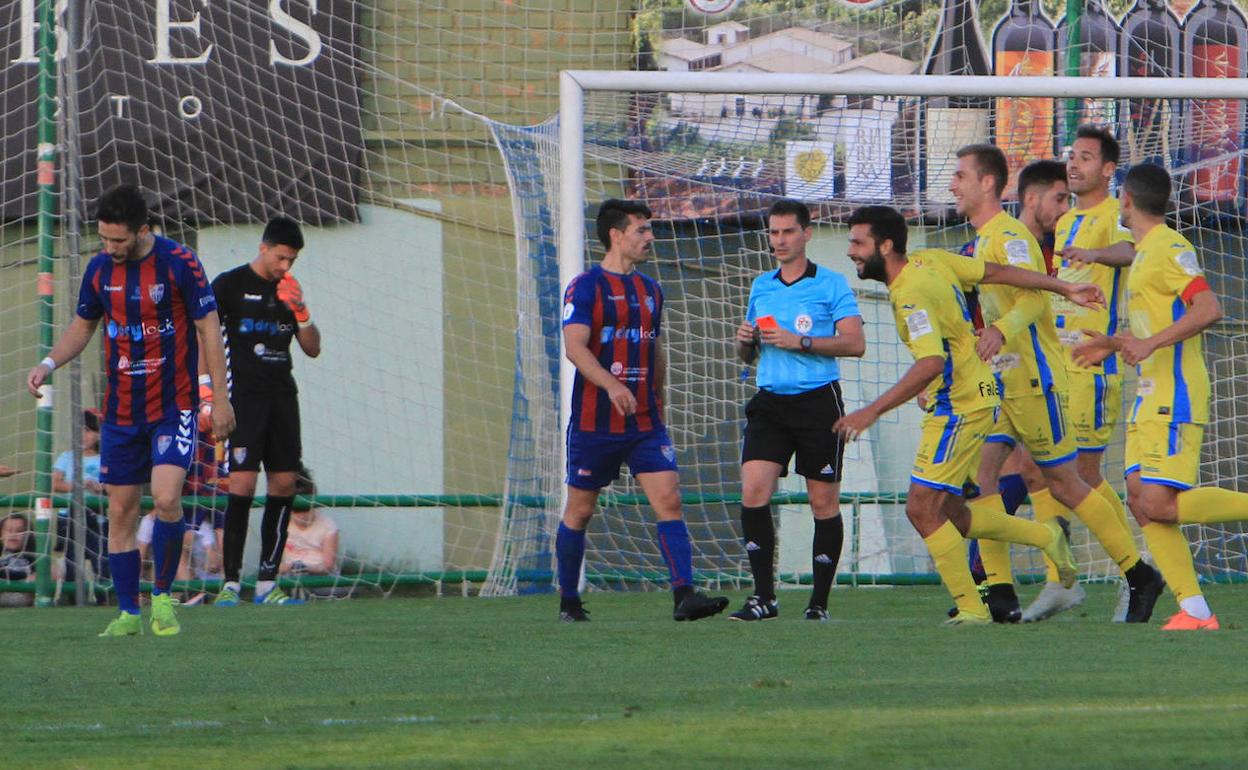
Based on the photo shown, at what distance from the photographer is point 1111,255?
7750mm

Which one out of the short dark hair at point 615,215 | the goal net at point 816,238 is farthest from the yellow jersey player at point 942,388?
the goal net at point 816,238

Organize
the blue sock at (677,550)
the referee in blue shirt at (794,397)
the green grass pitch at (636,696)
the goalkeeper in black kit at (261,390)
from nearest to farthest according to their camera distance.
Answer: the green grass pitch at (636,696) → the referee in blue shirt at (794,397) → the blue sock at (677,550) → the goalkeeper in black kit at (261,390)

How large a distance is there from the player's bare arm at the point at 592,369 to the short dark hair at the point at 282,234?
2682 mm

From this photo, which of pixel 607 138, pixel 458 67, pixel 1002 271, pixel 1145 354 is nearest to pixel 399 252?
pixel 458 67

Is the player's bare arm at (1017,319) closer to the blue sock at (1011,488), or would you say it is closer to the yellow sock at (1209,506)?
the yellow sock at (1209,506)

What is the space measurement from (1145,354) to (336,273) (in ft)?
27.0

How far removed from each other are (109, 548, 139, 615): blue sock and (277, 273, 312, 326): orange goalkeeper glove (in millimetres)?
2724

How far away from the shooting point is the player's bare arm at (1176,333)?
6754mm

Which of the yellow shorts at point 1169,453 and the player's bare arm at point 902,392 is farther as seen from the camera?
the player's bare arm at point 902,392

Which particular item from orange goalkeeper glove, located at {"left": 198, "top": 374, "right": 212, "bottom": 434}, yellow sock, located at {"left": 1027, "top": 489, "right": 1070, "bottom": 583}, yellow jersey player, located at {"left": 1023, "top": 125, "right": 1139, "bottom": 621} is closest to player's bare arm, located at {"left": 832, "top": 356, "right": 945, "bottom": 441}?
yellow jersey player, located at {"left": 1023, "top": 125, "right": 1139, "bottom": 621}

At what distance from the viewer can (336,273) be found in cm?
1389

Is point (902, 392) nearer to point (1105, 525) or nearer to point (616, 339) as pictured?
point (1105, 525)

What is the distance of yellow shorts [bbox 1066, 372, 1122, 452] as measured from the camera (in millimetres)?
8344

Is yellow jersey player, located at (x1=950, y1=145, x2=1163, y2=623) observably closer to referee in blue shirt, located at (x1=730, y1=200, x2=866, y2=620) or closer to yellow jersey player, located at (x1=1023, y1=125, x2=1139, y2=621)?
yellow jersey player, located at (x1=1023, y1=125, x2=1139, y2=621)
